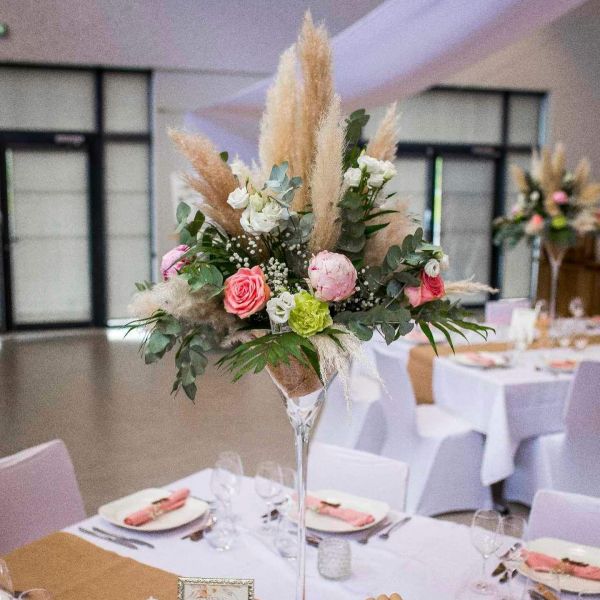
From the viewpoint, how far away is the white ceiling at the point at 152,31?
799 cm

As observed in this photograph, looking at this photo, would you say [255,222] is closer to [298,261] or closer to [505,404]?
[298,261]

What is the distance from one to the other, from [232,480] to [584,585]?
3.06 ft

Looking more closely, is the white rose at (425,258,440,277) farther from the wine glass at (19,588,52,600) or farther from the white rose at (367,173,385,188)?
the wine glass at (19,588,52,600)

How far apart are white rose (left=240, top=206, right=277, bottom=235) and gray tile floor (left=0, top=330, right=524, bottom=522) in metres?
Result: 2.69

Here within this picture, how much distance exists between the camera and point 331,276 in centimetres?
141

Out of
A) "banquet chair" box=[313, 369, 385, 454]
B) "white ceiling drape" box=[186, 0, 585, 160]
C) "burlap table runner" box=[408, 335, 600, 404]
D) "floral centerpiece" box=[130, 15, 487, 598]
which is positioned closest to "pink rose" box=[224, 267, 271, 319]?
"floral centerpiece" box=[130, 15, 487, 598]

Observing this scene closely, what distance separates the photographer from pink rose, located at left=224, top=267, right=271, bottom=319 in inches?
56.7

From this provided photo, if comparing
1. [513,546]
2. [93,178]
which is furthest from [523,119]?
[513,546]

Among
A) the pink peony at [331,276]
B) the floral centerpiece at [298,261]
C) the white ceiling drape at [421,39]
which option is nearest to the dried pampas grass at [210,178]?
the floral centerpiece at [298,261]

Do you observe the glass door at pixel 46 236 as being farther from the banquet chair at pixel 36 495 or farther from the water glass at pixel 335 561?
the water glass at pixel 335 561

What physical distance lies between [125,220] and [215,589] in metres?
8.75

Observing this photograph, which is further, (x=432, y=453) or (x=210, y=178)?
(x=432, y=453)

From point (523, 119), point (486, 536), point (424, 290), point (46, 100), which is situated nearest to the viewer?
point (424, 290)

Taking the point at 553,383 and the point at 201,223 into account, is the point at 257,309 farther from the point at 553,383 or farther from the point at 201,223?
the point at 553,383
